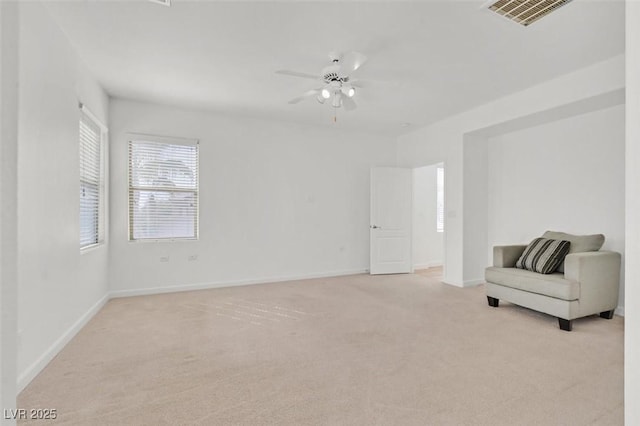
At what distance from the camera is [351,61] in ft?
9.38

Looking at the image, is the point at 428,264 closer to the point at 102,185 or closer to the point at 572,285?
the point at 572,285

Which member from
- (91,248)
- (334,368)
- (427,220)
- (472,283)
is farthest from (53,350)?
(427,220)

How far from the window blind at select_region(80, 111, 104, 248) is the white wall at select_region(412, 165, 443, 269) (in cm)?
547

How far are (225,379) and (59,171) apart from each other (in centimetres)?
217

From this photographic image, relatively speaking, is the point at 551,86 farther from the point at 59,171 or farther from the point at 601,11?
the point at 59,171

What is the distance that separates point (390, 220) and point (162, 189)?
3.85 m

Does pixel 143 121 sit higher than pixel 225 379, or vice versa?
pixel 143 121

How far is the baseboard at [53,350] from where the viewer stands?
7.31 ft

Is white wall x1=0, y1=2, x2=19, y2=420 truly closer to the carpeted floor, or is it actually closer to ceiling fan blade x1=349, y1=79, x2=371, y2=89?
the carpeted floor

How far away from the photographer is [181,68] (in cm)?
352

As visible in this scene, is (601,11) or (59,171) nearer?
(601,11)

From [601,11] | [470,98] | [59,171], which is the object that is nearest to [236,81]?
[59,171]

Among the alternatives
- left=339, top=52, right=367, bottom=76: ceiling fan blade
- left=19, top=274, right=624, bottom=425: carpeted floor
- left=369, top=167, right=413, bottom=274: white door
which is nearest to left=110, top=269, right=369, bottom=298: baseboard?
left=369, top=167, right=413, bottom=274: white door

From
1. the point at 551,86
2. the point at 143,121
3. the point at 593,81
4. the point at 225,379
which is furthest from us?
the point at 143,121
